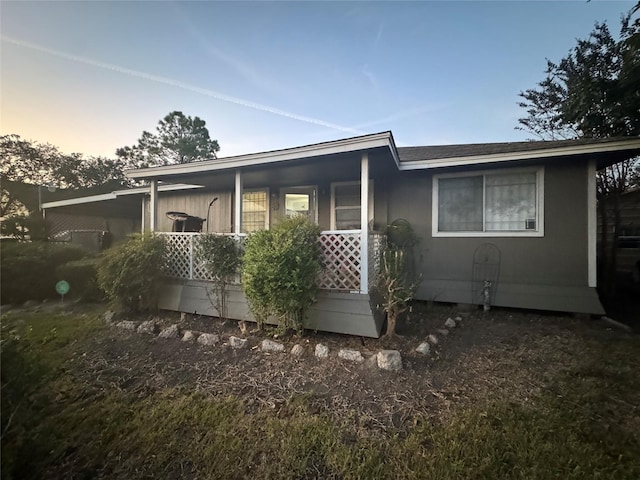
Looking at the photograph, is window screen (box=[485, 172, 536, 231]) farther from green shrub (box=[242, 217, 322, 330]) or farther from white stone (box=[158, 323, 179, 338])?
white stone (box=[158, 323, 179, 338])

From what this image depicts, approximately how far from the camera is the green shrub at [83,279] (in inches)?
223

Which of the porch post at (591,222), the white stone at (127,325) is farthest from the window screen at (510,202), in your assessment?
the white stone at (127,325)

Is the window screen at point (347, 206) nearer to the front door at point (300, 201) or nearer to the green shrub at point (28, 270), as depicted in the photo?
the front door at point (300, 201)

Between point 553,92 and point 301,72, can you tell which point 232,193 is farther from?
point 553,92

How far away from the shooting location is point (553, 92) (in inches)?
420

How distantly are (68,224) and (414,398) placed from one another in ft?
50.9

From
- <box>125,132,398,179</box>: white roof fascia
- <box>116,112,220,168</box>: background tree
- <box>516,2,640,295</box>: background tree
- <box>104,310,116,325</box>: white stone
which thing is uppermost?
<box>116,112,220,168</box>: background tree

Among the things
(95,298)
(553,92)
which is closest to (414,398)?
(95,298)

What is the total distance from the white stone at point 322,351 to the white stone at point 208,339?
4.85 feet

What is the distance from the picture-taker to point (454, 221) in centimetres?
574

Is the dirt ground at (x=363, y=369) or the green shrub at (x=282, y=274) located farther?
the green shrub at (x=282, y=274)

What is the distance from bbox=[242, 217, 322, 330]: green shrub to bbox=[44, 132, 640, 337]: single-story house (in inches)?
15.2

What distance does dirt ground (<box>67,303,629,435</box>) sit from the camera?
8.38 ft

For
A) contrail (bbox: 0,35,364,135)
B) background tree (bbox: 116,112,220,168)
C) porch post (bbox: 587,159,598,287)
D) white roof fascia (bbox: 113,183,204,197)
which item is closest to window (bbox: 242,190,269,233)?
white roof fascia (bbox: 113,183,204,197)
